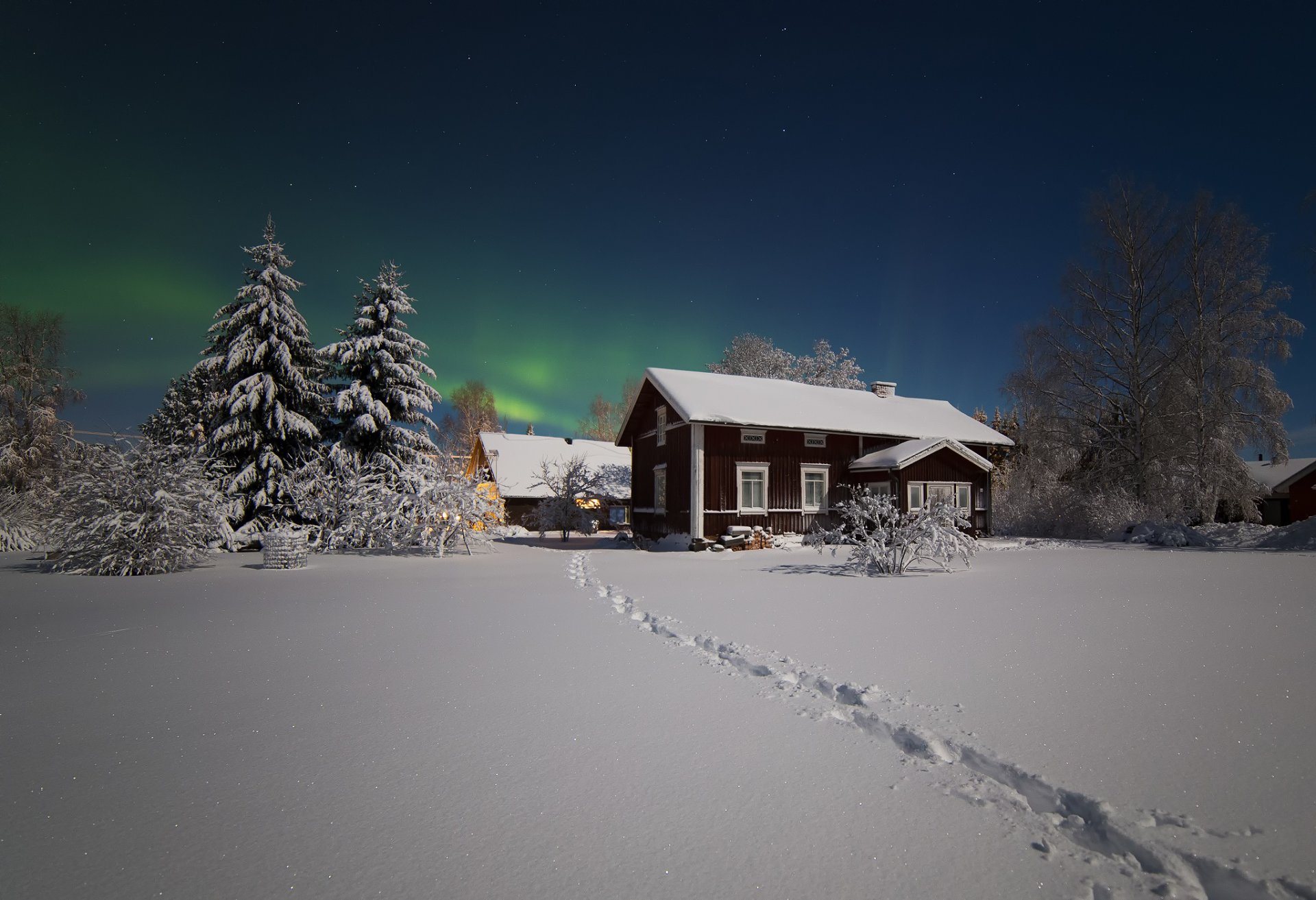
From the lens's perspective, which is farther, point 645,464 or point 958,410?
point 958,410

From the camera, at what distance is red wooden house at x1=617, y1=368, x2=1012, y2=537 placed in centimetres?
2119

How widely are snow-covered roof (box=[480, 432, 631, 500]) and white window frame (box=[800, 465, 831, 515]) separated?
11530 mm

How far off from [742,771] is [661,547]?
1891 centimetres

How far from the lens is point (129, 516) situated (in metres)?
13.4

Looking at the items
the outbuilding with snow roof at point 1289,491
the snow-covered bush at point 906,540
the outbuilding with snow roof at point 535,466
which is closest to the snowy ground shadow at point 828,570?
the snow-covered bush at point 906,540

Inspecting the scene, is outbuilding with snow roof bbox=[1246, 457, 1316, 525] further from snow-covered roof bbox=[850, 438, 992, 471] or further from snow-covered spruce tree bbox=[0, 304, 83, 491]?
snow-covered spruce tree bbox=[0, 304, 83, 491]

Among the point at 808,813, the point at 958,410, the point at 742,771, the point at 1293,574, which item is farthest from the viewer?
the point at 958,410

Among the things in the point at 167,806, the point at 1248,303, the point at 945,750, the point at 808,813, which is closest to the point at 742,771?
the point at 808,813

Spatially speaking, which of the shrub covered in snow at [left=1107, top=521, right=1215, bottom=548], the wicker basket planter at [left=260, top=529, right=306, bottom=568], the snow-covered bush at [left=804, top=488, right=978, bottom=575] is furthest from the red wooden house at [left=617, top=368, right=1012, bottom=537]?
the wicker basket planter at [left=260, top=529, right=306, bottom=568]

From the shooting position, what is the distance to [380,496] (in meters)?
18.7

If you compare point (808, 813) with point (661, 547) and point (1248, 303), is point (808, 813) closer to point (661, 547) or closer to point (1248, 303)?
point (661, 547)

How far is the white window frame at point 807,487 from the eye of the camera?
2247cm

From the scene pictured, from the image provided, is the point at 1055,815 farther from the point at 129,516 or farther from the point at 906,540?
the point at 129,516

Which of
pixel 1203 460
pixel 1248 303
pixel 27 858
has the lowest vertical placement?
pixel 27 858
